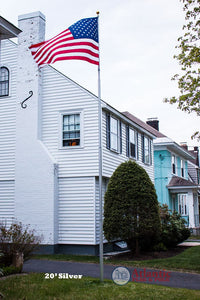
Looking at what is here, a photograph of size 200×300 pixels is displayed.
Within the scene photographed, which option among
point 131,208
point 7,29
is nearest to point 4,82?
point 131,208

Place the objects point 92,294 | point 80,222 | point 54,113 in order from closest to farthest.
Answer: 1. point 92,294
2. point 80,222
3. point 54,113

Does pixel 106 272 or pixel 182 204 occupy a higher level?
pixel 182 204

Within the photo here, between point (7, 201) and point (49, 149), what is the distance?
10.0 feet

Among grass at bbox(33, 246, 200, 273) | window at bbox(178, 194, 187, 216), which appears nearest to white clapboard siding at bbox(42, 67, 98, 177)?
grass at bbox(33, 246, 200, 273)

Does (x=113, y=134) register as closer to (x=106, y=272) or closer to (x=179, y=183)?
(x=106, y=272)

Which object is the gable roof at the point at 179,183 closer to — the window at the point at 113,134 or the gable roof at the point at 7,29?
the window at the point at 113,134

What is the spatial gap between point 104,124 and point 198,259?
22.8 ft

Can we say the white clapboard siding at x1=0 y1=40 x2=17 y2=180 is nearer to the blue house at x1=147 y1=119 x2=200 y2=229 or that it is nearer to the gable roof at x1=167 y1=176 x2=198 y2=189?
the blue house at x1=147 y1=119 x2=200 y2=229

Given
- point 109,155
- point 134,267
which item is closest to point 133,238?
point 134,267

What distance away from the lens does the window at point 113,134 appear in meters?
17.3

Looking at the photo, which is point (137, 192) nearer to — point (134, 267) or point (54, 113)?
point (134, 267)

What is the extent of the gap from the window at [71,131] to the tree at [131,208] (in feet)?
8.96

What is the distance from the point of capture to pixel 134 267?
12.3 m

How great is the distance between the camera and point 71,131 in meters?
16.5
